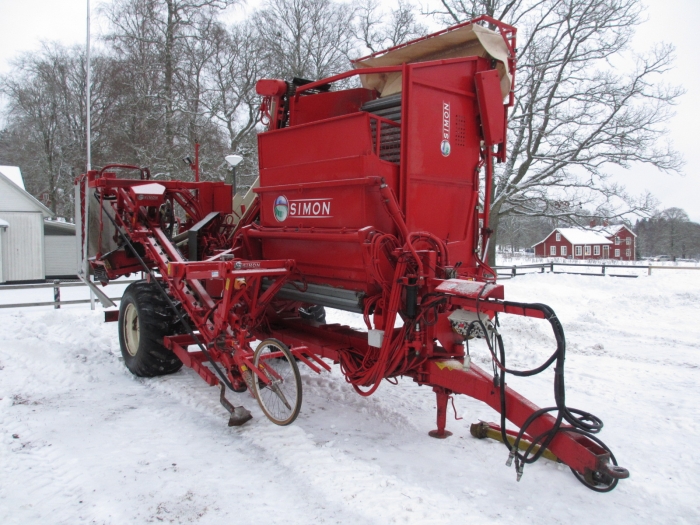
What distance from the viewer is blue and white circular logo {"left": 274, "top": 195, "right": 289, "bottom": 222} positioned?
18.0 ft

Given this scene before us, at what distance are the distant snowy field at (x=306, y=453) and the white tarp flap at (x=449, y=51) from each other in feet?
11.2

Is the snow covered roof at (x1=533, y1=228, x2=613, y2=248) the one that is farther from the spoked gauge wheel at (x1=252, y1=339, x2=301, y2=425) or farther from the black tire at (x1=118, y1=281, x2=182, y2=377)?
the spoked gauge wheel at (x1=252, y1=339, x2=301, y2=425)

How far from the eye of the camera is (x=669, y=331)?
10.6 m

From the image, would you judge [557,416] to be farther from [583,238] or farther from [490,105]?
[583,238]

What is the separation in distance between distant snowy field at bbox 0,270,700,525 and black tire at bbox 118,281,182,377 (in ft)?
0.57

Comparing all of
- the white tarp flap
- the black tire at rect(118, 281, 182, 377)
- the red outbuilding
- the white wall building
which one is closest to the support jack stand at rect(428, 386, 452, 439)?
the white tarp flap

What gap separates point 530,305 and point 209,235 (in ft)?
15.6

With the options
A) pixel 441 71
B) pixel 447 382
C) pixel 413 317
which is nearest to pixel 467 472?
pixel 447 382

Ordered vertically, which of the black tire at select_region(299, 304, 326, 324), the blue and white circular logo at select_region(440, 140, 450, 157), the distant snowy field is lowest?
the distant snowy field

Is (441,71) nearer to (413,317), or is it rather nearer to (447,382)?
(413,317)

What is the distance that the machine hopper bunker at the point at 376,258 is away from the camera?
4.19m

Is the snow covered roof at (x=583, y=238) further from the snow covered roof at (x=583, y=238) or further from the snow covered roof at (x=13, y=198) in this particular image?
the snow covered roof at (x=13, y=198)

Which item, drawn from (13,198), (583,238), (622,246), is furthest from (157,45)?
(622,246)

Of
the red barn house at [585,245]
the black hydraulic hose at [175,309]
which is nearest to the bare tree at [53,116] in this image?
the black hydraulic hose at [175,309]
